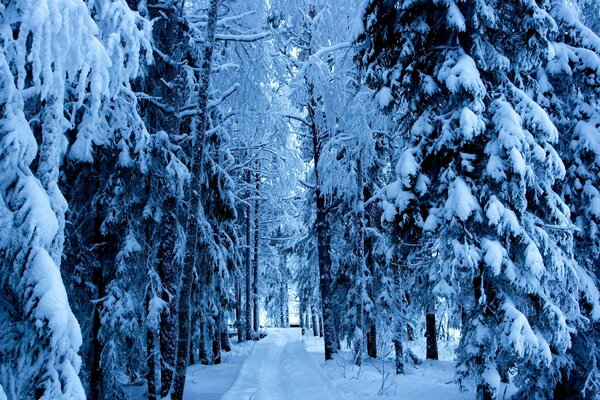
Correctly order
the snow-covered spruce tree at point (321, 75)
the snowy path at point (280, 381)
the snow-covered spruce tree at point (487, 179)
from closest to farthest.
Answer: the snow-covered spruce tree at point (487, 179), the snowy path at point (280, 381), the snow-covered spruce tree at point (321, 75)

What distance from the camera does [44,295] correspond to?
242 cm

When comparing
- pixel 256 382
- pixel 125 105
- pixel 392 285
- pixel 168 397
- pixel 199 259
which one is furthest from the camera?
pixel 392 285

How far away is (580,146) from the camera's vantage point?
28.0ft

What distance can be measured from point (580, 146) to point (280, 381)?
10.3 meters

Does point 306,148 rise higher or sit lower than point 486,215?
higher

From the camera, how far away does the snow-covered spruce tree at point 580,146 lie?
8305mm

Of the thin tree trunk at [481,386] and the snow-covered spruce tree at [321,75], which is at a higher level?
the snow-covered spruce tree at [321,75]

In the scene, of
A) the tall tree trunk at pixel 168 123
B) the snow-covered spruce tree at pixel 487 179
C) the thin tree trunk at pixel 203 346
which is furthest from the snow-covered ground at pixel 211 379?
the snow-covered spruce tree at pixel 487 179

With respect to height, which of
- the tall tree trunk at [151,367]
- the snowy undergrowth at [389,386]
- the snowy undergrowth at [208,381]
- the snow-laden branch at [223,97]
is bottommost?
the snowy undergrowth at [208,381]

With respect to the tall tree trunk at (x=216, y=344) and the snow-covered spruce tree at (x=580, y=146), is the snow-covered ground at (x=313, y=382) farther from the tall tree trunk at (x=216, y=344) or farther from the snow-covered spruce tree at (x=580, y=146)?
the snow-covered spruce tree at (x=580, y=146)

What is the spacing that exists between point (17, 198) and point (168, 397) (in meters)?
8.36

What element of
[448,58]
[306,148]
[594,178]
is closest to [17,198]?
[448,58]

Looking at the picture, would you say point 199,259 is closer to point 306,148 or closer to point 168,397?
point 168,397

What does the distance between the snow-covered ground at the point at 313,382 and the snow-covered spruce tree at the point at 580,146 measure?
229cm
